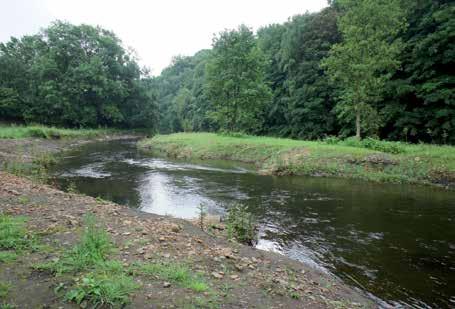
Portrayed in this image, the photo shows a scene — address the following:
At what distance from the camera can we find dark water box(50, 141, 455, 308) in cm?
723

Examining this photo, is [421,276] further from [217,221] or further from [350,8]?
[350,8]

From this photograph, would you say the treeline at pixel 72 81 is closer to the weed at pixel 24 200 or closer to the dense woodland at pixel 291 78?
the dense woodland at pixel 291 78

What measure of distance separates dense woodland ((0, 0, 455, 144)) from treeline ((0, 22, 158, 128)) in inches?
7.3

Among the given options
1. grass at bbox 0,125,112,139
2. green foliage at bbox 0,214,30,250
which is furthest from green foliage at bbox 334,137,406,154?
grass at bbox 0,125,112,139

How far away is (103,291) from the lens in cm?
474

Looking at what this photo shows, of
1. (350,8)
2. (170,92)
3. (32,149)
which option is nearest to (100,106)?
(32,149)

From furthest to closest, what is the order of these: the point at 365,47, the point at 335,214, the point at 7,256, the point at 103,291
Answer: the point at 365,47
the point at 335,214
the point at 7,256
the point at 103,291

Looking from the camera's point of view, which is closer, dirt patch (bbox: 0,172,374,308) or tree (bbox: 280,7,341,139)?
dirt patch (bbox: 0,172,374,308)

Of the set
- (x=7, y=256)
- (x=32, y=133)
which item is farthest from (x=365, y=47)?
(x=32, y=133)

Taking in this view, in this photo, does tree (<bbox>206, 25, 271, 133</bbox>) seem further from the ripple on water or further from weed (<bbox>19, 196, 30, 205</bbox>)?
weed (<bbox>19, 196, 30, 205</bbox>)

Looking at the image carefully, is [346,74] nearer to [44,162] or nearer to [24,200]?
[44,162]

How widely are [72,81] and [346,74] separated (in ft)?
158

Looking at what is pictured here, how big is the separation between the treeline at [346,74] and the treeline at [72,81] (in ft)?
49.1

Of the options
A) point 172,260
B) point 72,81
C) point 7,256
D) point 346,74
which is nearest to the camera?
point 7,256
